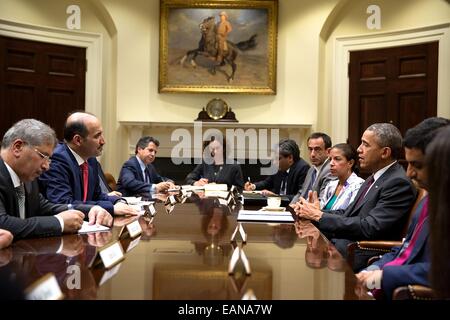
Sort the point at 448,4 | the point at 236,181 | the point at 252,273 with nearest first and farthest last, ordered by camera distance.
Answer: the point at 252,273, the point at 236,181, the point at 448,4

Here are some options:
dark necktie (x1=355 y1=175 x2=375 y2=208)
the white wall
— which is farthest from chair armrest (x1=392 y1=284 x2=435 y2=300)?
the white wall

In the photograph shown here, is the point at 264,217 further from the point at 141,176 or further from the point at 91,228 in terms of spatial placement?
the point at 141,176

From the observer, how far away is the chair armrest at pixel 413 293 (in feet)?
5.81

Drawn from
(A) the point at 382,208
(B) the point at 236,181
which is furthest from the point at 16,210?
(B) the point at 236,181

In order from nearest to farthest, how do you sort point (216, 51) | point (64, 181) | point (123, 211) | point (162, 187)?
point (123, 211) → point (64, 181) → point (162, 187) → point (216, 51)

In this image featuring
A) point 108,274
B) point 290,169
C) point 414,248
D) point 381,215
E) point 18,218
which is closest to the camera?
point 108,274

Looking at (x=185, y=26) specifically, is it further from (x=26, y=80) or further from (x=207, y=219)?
(x=207, y=219)

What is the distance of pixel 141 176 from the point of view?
6.21 meters

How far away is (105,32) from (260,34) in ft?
8.31

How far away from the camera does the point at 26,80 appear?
25.8ft

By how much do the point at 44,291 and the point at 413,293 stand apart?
1.18 metres

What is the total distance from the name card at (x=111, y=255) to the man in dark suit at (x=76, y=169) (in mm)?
1329

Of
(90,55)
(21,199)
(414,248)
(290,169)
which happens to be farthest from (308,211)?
(90,55)

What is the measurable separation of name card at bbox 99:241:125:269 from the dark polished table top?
0.08 feet
